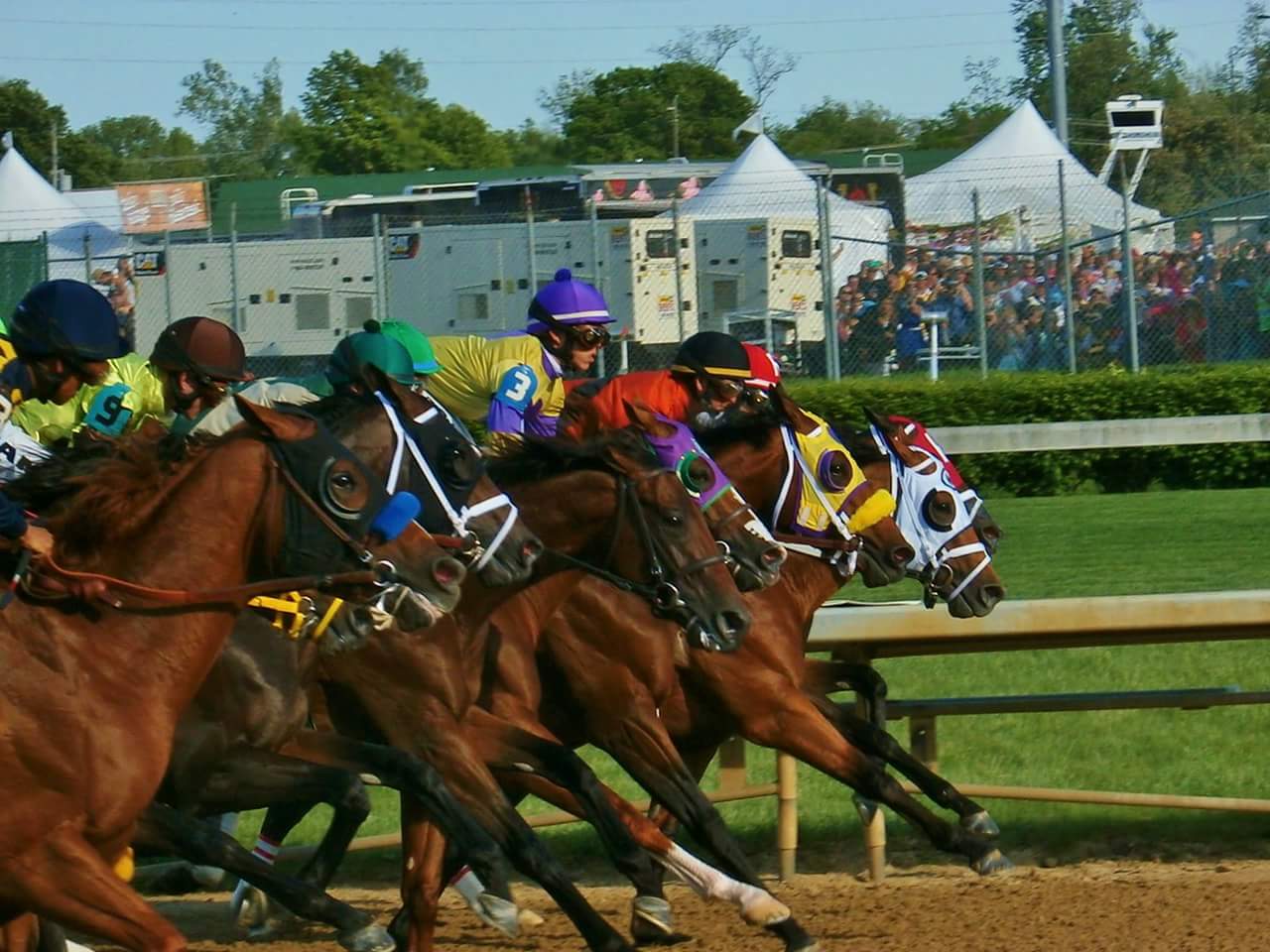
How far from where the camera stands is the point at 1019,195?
785 inches

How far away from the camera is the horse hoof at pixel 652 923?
615 cm

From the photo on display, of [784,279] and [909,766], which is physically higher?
[784,279]

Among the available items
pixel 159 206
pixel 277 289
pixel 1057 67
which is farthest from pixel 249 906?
pixel 1057 67

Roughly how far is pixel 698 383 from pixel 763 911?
2.18 metres

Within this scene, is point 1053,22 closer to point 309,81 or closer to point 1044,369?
point 1044,369

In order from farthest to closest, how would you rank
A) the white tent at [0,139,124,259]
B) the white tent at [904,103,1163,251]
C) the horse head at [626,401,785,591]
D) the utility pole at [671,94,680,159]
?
the utility pole at [671,94,680,159] < the white tent at [0,139,124,259] < the white tent at [904,103,1163,251] < the horse head at [626,401,785,591]

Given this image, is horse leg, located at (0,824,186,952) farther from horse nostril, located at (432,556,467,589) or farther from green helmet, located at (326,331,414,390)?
green helmet, located at (326,331,414,390)

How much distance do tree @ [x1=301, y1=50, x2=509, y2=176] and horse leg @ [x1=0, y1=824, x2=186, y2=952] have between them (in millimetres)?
56127

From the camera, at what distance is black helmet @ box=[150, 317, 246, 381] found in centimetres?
598

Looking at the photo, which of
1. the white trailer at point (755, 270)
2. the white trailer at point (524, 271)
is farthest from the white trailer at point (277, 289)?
the white trailer at point (755, 270)

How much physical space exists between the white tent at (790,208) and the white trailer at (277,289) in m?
3.62

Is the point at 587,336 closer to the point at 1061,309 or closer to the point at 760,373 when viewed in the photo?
the point at 760,373

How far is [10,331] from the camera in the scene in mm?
4980

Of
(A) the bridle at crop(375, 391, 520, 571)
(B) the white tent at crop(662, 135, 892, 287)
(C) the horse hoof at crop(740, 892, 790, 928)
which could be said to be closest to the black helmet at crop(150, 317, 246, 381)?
(A) the bridle at crop(375, 391, 520, 571)
